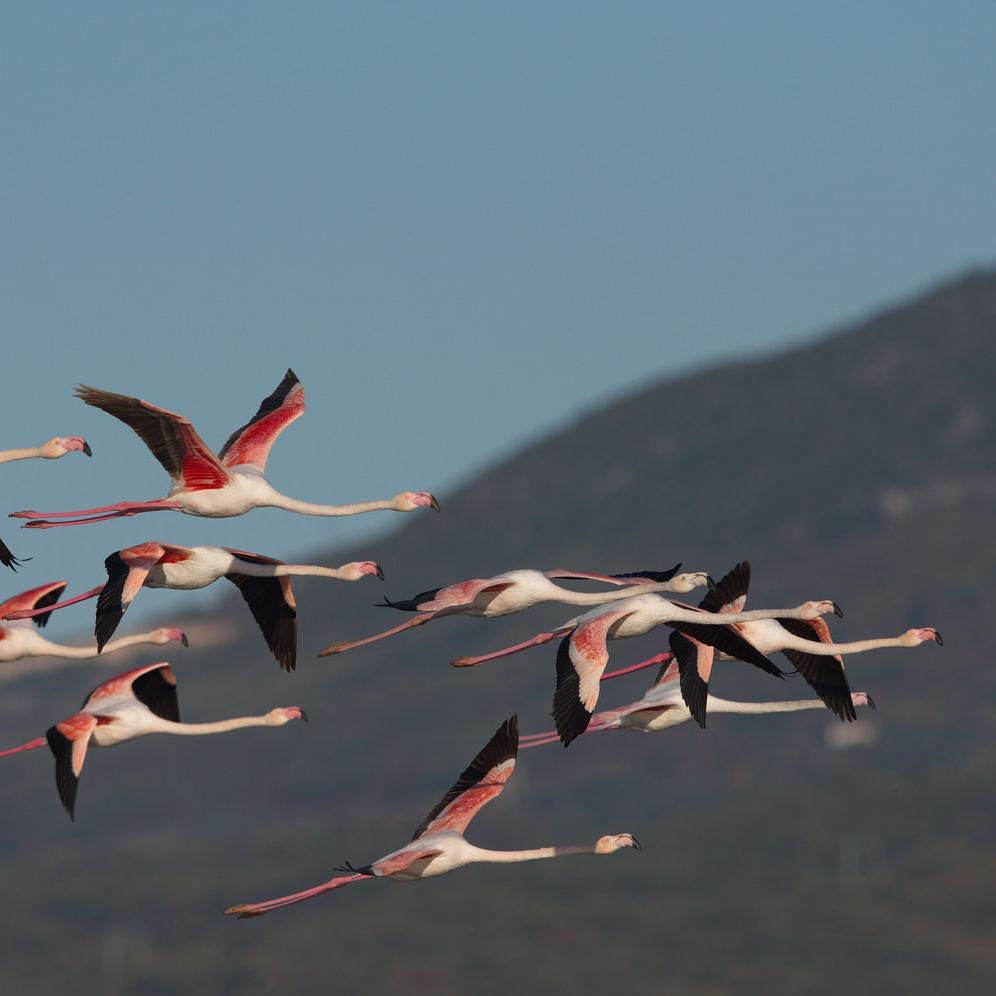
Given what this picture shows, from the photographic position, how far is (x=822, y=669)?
29.3 metres

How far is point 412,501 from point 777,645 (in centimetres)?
488

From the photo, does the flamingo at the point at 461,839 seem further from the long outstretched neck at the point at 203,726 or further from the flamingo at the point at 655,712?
the long outstretched neck at the point at 203,726

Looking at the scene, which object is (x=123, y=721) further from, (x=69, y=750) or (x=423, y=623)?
(x=423, y=623)

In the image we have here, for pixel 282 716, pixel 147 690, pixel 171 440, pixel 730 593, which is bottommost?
pixel 730 593

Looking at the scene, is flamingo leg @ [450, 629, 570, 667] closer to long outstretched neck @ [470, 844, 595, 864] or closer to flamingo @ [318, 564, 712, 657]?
flamingo @ [318, 564, 712, 657]

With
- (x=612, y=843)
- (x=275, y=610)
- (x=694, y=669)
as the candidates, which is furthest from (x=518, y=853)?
(x=275, y=610)

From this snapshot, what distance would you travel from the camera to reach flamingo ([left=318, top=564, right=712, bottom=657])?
27.1m

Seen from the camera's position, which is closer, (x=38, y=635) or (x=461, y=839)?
(x=461, y=839)

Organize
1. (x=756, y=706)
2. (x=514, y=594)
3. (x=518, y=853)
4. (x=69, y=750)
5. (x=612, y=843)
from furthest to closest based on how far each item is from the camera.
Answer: (x=756, y=706)
(x=514, y=594)
(x=518, y=853)
(x=612, y=843)
(x=69, y=750)

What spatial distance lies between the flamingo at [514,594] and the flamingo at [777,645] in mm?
587

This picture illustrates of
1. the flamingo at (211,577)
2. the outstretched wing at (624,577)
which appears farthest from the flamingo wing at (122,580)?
the outstretched wing at (624,577)

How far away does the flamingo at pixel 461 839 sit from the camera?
85.4ft

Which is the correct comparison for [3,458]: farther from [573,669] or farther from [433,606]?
[573,669]

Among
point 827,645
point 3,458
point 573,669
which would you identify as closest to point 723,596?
point 827,645
